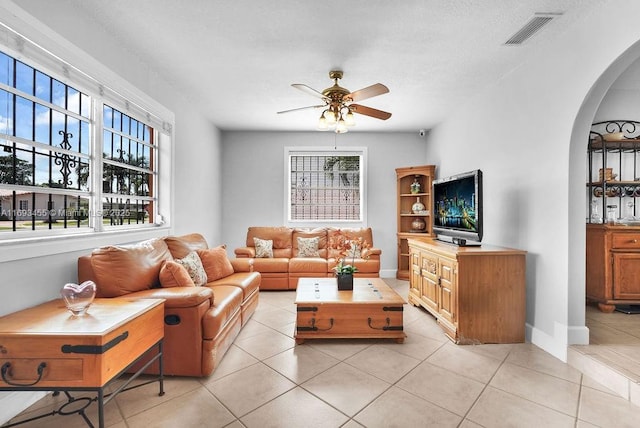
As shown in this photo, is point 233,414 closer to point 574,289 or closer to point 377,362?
point 377,362

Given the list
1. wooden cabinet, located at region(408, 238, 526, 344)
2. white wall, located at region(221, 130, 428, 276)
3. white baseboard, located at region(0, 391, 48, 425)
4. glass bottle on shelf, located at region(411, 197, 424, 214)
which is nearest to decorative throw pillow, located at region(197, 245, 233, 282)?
white baseboard, located at region(0, 391, 48, 425)

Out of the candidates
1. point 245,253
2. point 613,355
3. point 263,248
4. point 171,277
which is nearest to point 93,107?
point 171,277

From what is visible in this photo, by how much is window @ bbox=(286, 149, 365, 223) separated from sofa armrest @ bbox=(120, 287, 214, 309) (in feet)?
11.9

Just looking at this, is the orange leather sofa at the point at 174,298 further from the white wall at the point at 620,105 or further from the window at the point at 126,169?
the white wall at the point at 620,105

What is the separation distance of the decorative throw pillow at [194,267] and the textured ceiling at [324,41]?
1.97m

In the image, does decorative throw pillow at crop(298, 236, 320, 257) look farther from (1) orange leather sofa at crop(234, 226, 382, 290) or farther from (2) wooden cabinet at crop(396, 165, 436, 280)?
(2) wooden cabinet at crop(396, 165, 436, 280)

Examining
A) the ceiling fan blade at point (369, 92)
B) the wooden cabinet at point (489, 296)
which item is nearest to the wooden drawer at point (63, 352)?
the ceiling fan blade at point (369, 92)

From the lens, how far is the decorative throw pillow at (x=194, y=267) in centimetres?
293

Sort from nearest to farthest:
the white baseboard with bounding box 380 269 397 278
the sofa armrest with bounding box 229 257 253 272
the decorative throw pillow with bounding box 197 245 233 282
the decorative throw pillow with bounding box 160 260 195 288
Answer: the decorative throw pillow with bounding box 160 260 195 288 < the decorative throw pillow with bounding box 197 245 233 282 < the sofa armrest with bounding box 229 257 253 272 < the white baseboard with bounding box 380 269 397 278

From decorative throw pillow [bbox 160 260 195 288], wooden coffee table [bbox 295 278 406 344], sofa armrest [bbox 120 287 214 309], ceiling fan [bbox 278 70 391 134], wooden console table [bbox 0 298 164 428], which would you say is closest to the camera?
wooden console table [bbox 0 298 164 428]

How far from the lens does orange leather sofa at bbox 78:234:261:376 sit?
7.06 feet

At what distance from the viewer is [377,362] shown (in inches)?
95.6

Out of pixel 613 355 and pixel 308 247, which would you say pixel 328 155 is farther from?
pixel 613 355

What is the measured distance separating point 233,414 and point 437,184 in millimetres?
3347
